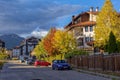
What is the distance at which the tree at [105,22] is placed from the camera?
62.2 meters

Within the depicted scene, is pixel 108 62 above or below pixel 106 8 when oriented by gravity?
below

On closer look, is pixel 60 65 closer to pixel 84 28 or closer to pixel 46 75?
pixel 46 75

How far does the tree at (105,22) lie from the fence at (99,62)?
6059mm

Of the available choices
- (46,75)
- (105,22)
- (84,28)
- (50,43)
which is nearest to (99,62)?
(46,75)

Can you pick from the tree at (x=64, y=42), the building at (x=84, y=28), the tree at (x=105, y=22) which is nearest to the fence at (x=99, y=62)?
the tree at (x=105, y=22)

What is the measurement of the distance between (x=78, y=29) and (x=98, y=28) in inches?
1249

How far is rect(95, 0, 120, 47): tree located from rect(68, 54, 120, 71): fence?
6059mm

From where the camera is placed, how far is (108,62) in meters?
39.0

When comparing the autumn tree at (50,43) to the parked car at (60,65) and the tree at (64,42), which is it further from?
the parked car at (60,65)

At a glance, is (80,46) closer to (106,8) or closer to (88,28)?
(88,28)

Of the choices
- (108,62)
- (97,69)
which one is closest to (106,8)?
(97,69)

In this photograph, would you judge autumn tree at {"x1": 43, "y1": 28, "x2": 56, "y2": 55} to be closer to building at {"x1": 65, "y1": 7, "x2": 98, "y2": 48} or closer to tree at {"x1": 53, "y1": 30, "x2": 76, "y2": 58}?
building at {"x1": 65, "y1": 7, "x2": 98, "y2": 48}

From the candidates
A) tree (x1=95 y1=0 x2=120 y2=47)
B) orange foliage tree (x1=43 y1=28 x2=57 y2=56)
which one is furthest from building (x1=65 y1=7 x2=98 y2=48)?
tree (x1=95 y1=0 x2=120 y2=47)

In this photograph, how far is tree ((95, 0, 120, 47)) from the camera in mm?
62156
